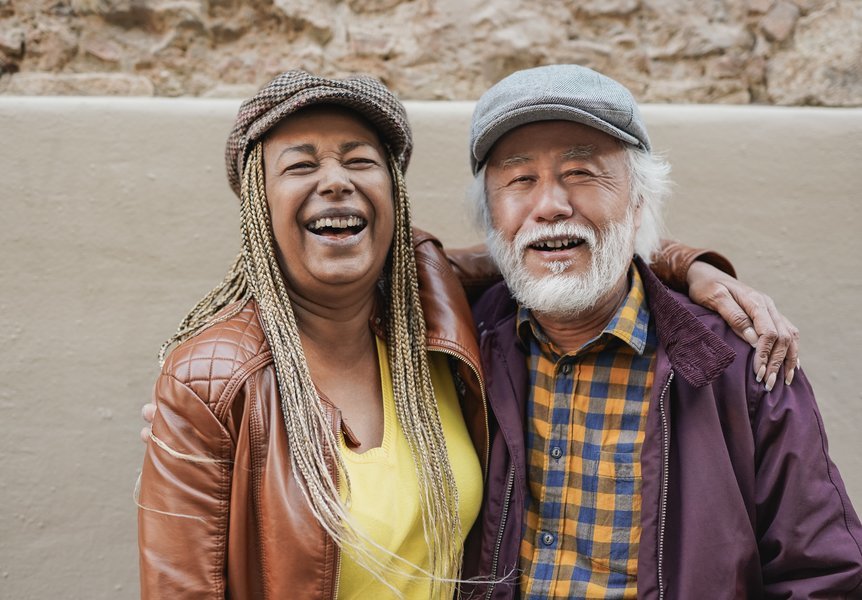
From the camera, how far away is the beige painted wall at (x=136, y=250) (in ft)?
8.16

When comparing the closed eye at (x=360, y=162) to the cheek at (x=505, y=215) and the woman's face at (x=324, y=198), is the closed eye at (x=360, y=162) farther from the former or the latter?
the cheek at (x=505, y=215)

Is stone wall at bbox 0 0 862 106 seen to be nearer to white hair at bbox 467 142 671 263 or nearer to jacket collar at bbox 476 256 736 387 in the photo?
white hair at bbox 467 142 671 263

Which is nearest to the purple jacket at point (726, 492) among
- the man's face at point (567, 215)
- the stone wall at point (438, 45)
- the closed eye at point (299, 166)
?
the man's face at point (567, 215)

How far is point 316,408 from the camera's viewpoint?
5.59 ft

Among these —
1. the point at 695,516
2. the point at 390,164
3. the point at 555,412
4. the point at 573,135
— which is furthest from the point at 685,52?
the point at 695,516

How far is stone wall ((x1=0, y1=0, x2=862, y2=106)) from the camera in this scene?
2.68m

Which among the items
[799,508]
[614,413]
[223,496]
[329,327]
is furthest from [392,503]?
[799,508]

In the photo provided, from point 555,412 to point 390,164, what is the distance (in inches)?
31.2

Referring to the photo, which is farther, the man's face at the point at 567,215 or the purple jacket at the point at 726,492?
the man's face at the point at 567,215

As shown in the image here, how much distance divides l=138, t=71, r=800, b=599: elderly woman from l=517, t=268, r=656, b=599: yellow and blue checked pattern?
0.58ft

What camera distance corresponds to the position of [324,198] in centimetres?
179

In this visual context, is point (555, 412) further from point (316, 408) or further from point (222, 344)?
point (222, 344)

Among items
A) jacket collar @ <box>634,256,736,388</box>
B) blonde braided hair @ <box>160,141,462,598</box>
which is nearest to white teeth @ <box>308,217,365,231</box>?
blonde braided hair @ <box>160,141,462,598</box>

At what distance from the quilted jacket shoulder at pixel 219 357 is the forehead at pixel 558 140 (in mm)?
843
